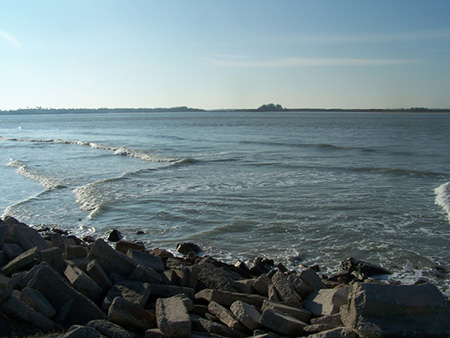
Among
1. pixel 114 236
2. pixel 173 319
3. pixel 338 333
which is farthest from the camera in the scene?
pixel 114 236

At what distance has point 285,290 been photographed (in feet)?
19.9

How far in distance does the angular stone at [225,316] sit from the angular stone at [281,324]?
0.31 metres

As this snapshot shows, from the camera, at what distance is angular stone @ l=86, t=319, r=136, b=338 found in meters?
4.86

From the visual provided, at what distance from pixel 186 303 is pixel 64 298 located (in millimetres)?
1608

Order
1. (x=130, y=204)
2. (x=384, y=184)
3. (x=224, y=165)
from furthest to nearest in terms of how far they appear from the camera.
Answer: (x=224, y=165) → (x=384, y=184) → (x=130, y=204)

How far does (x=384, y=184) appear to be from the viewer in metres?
17.9

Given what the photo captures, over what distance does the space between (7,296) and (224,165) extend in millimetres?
19871

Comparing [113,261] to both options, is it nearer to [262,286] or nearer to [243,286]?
[243,286]

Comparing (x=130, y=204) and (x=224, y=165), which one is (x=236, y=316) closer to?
(x=130, y=204)

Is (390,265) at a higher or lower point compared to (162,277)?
lower

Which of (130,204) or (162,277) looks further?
(130,204)

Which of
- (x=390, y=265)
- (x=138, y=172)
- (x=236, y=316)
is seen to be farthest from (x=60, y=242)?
(x=138, y=172)

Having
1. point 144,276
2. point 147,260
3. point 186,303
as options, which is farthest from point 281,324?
point 147,260

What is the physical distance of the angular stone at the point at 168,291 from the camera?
→ 19.8ft
